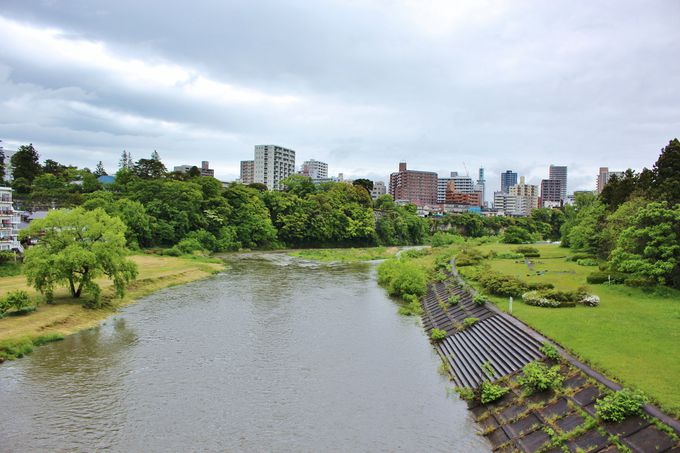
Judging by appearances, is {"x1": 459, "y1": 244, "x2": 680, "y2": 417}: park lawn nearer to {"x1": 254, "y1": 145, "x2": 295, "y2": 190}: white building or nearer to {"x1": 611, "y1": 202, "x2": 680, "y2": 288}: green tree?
{"x1": 611, "y1": 202, "x2": 680, "y2": 288}: green tree

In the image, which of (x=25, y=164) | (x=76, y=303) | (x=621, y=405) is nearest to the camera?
(x=621, y=405)

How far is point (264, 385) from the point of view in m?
22.4

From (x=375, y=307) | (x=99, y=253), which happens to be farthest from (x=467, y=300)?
(x=99, y=253)

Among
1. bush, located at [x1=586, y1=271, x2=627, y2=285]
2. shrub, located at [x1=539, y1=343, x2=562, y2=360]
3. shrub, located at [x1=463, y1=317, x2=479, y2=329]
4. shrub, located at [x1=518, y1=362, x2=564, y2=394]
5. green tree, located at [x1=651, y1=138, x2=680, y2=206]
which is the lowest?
shrub, located at [x1=463, y1=317, x2=479, y2=329]

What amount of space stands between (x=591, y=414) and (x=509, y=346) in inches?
321

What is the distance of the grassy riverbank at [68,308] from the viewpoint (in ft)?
92.9

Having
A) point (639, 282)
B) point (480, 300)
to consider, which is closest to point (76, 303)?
point (480, 300)

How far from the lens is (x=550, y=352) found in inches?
783

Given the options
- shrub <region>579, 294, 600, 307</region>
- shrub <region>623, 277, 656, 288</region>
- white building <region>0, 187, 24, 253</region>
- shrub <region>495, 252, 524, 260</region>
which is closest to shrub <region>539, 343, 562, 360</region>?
shrub <region>579, 294, 600, 307</region>

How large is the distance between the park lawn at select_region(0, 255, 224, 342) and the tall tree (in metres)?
56.8

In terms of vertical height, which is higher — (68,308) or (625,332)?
(625,332)

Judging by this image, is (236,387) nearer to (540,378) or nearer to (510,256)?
(540,378)

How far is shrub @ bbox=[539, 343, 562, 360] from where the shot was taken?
19672mm

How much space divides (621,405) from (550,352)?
17.1 feet
